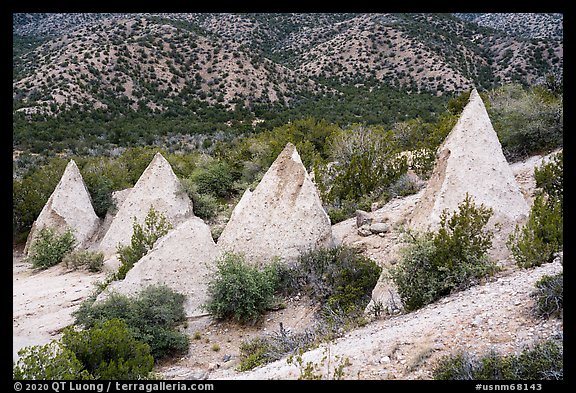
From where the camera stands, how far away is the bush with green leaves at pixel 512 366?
416cm

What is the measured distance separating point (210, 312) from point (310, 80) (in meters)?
43.7

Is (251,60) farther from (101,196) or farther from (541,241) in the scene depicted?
(541,241)

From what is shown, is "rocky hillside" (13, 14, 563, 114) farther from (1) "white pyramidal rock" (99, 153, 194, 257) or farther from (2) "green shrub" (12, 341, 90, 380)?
(2) "green shrub" (12, 341, 90, 380)

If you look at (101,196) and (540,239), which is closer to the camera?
(540,239)

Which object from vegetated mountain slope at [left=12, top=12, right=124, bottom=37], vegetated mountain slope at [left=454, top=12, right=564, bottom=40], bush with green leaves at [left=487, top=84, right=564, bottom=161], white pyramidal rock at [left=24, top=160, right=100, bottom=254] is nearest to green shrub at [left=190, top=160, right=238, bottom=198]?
white pyramidal rock at [left=24, top=160, right=100, bottom=254]

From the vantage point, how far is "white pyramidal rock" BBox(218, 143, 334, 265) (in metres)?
9.45

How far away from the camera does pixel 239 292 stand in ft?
27.1

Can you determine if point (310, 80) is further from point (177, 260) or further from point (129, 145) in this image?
point (177, 260)

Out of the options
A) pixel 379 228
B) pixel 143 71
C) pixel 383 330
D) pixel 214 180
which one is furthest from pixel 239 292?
pixel 143 71

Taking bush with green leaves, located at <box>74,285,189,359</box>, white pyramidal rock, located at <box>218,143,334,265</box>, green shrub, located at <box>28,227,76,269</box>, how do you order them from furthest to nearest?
green shrub, located at <box>28,227,76,269</box>
white pyramidal rock, located at <box>218,143,334,265</box>
bush with green leaves, located at <box>74,285,189,359</box>

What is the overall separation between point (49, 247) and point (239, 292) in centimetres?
763

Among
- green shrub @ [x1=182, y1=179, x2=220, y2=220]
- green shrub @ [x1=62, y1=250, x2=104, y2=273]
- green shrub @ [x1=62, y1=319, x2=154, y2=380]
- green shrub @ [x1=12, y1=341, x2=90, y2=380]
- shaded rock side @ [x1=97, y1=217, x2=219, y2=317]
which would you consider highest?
green shrub @ [x1=12, y1=341, x2=90, y2=380]

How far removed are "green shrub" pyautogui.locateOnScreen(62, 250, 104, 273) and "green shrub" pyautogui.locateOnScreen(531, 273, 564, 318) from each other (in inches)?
404

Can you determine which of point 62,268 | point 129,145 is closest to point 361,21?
point 129,145
